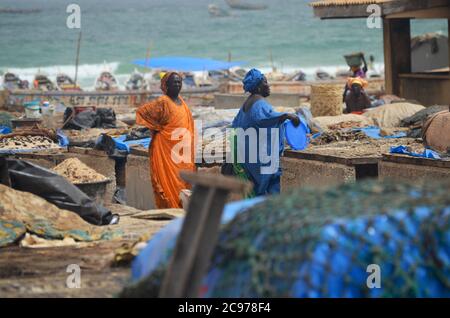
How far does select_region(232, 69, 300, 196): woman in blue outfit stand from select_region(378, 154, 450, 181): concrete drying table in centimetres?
112

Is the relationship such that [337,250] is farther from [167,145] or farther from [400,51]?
[400,51]

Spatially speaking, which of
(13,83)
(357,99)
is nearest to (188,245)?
(357,99)

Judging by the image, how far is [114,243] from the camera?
6.80 meters

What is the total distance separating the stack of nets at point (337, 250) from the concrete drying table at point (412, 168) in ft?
16.5

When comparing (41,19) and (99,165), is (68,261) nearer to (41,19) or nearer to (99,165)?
(99,165)

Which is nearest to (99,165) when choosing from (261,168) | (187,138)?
(187,138)

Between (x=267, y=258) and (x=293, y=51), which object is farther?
(x=293, y=51)

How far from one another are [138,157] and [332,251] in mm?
7809

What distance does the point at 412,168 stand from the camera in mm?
9648

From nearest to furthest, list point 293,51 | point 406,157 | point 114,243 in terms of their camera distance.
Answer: point 114,243
point 406,157
point 293,51

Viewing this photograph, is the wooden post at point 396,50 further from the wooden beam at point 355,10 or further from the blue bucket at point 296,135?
the blue bucket at point 296,135

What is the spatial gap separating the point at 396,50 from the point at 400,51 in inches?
3.2

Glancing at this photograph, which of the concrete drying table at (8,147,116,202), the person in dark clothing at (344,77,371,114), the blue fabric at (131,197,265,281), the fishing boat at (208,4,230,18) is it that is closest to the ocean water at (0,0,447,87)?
the fishing boat at (208,4,230,18)
